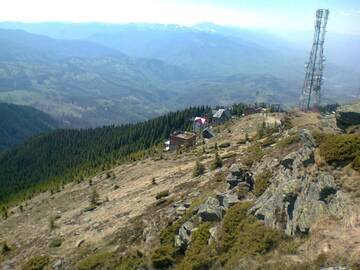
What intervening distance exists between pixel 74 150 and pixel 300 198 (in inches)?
6082

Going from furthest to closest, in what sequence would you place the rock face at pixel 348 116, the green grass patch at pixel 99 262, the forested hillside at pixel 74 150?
1. the forested hillside at pixel 74 150
2. the rock face at pixel 348 116
3. the green grass patch at pixel 99 262

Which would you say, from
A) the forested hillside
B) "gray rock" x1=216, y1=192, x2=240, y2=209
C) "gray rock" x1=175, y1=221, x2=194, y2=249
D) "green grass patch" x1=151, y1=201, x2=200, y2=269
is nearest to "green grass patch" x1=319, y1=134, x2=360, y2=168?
"gray rock" x1=216, y1=192, x2=240, y2=209

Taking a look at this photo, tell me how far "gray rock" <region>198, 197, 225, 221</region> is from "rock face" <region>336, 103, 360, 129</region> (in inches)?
477

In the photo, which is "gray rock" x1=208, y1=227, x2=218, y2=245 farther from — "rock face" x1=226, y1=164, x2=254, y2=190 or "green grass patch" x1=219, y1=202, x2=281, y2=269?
"rock face" x1=226, y1=164, x2=254, y2=190

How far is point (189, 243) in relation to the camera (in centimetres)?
2777

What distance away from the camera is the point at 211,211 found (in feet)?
93.5

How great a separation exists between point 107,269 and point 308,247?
48.2 ft

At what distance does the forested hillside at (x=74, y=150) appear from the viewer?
13425 cm

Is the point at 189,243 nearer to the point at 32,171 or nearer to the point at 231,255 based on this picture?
the point at 231,255

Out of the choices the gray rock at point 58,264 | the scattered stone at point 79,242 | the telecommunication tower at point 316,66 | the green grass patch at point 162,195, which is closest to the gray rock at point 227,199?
the green grass patch at point 162,195

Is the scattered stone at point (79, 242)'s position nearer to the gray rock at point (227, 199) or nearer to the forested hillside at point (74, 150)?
the gray rock at point (227, 199)

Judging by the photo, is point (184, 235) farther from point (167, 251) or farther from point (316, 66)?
point (316, 66)

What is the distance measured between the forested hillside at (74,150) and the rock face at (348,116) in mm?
90752

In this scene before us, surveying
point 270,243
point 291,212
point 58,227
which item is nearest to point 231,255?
point 270,243
